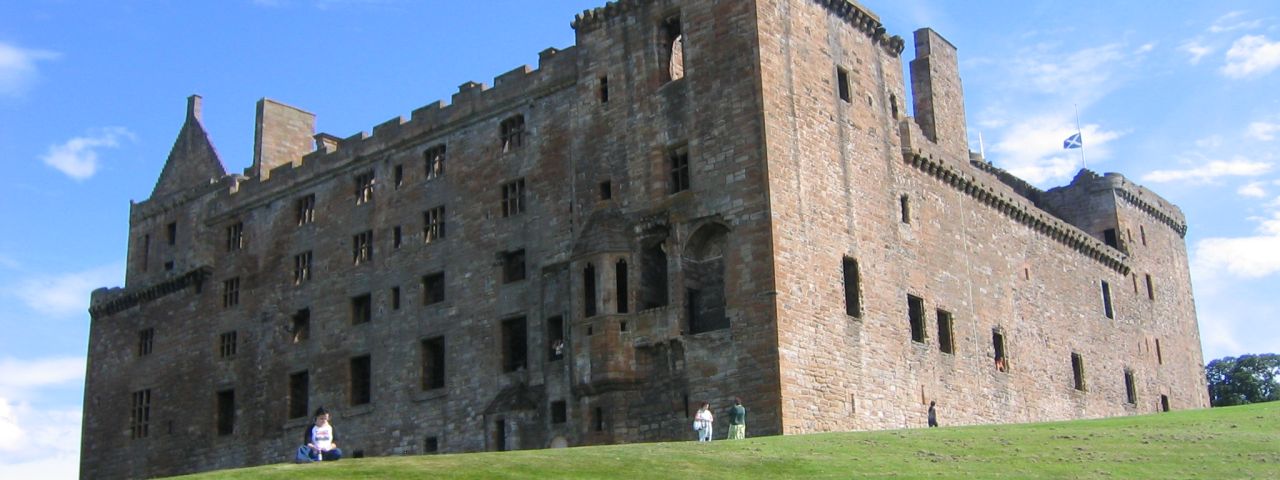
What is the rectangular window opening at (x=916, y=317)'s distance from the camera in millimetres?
43344

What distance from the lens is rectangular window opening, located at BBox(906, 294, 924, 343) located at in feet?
142

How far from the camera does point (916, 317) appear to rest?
43.6m

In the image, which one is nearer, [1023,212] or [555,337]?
[555,337]

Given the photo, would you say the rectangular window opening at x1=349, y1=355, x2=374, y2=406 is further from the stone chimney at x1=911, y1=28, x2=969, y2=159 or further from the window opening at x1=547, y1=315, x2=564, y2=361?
the stone chimney at x1=911, y1=28, x2=969, y2=159

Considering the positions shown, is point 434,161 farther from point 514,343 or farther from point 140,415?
point 140,415

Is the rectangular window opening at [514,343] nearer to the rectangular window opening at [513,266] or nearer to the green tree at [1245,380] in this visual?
the rectangular window opening at [513,266]

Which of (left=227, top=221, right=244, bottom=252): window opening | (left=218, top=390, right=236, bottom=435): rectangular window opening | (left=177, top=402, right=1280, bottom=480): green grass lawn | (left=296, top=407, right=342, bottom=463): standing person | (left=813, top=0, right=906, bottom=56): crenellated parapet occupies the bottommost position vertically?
(left=177, top=402, right=1280, bottom=480): green grass lawn

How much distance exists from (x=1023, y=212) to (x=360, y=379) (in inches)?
914

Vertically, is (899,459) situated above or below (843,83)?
below

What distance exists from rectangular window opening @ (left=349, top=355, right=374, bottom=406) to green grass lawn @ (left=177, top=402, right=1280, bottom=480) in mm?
20807

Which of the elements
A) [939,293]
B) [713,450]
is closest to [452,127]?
[939,293]

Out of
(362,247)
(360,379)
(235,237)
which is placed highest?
(235,237)

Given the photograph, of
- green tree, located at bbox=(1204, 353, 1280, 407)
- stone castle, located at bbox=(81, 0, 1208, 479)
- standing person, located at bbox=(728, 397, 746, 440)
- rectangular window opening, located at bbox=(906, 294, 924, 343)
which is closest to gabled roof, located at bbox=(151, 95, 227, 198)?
stone castle, located at bbox=(81, 0, 1208, 479)

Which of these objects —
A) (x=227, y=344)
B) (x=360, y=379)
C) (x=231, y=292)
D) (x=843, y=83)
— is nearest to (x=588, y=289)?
(x=843, y=83)
